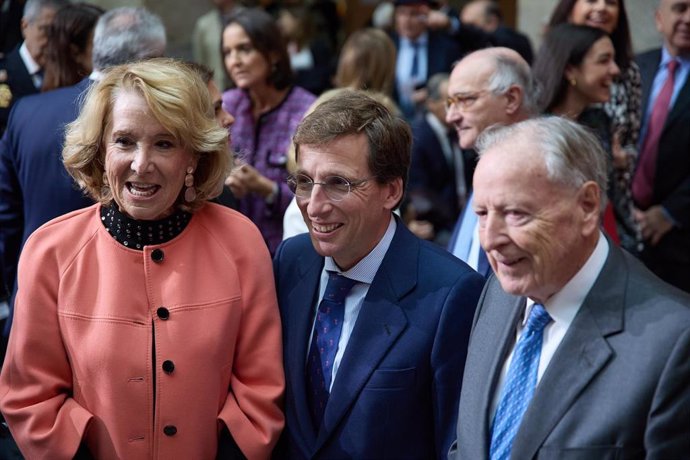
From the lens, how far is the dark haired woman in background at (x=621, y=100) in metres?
5.11

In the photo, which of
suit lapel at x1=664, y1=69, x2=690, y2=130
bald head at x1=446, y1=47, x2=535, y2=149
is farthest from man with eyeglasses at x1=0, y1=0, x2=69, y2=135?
suit lapel at x1=664, y1=69, x2=690, y2=130

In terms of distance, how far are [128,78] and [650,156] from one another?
3785 mm

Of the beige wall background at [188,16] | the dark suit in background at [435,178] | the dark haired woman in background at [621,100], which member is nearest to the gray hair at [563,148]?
the dark haired woman in background at [621,100]

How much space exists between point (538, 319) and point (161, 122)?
1.32 meters

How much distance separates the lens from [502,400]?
2998 millimetres

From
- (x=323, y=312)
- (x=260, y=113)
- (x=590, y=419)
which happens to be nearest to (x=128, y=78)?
(x=323, y=312)

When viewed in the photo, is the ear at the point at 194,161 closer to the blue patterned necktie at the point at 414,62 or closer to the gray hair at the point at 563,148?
the gray hair at the point at 563,148

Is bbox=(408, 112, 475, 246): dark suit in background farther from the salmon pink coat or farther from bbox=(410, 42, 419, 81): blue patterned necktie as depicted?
the salmon pink coat

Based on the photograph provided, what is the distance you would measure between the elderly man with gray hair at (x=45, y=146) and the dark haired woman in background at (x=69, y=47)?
49cm

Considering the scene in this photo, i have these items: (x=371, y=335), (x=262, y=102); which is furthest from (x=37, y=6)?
(x=371, y=335)

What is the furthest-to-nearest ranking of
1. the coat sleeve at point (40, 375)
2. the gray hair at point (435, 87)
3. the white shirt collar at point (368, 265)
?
the gray hair at point (435, 87) → the white shirt collar at point (368, 265) → the coat sleeve at point (40, 375)

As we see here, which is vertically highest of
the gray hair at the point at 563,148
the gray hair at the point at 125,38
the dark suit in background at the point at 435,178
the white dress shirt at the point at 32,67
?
the gray hair at the point at 563,148

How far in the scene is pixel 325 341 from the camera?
3.46 metres

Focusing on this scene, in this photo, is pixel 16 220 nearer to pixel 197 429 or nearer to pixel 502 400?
pixel 197 429
